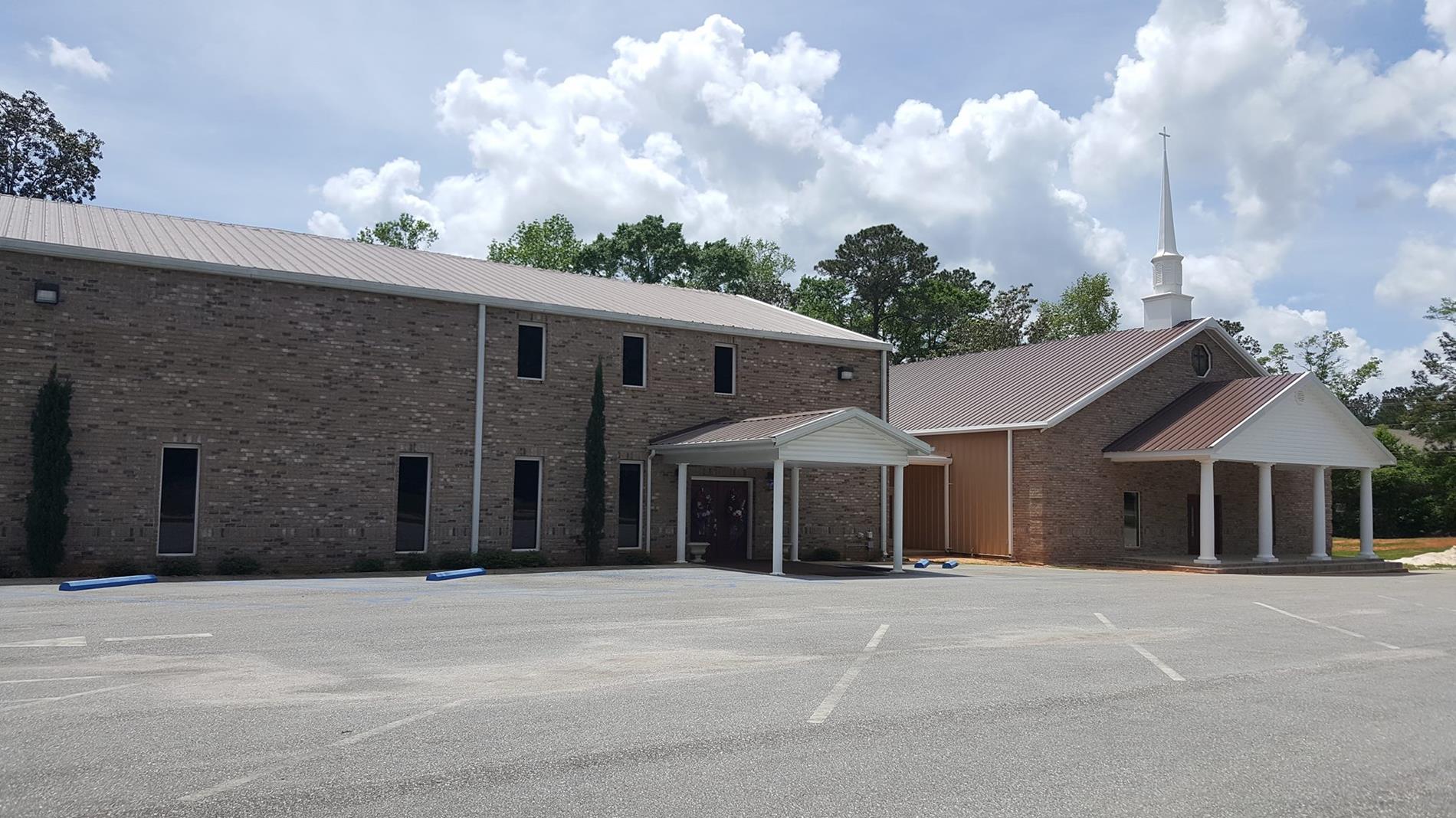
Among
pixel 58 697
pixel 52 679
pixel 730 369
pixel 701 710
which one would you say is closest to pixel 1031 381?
pixel 730 369

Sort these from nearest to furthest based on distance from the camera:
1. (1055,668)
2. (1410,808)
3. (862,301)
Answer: (1410,808) < (1055,668) < (862,301)

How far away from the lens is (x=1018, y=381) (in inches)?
1283

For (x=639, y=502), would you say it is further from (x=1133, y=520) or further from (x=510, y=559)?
(x=1133, y=520)

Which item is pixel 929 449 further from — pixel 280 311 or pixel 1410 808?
pixel 1410 808

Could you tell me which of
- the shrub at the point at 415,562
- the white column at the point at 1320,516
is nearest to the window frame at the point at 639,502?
the shrub at the point at 415,562

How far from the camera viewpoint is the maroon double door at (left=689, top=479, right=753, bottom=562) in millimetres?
25427

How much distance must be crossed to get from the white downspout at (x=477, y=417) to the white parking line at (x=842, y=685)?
1187 centimetres

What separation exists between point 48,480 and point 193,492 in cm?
223

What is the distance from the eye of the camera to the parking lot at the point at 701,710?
5.83 meters

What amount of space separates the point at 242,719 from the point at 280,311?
574 inches

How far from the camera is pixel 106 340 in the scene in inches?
747

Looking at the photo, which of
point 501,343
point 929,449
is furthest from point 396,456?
point 929,449

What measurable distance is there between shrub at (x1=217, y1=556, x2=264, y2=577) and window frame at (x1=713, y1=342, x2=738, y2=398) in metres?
10.4

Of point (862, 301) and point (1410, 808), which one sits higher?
point (862, 301)
